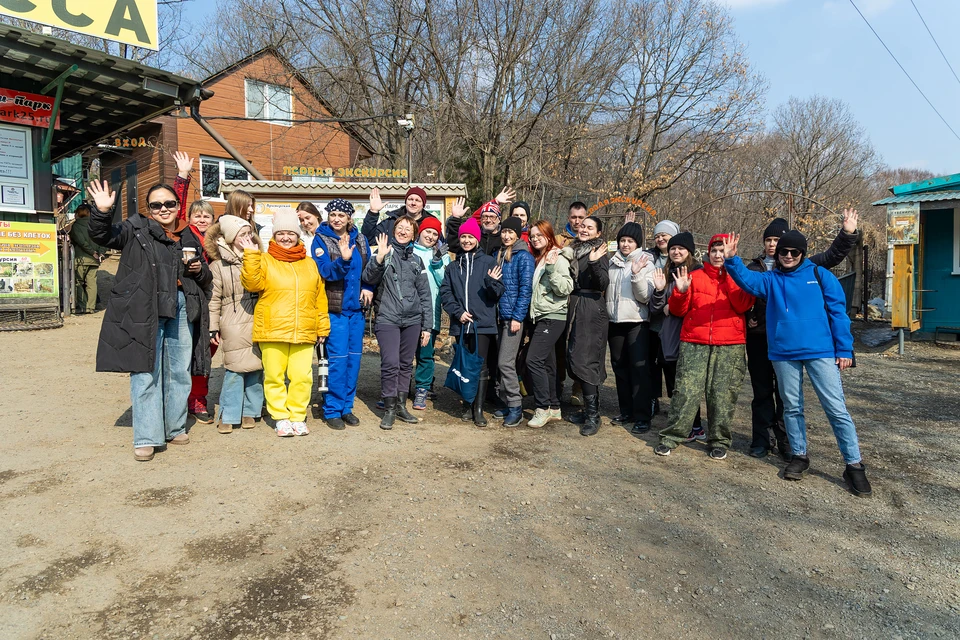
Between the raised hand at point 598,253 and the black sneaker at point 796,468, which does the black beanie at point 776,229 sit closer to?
the raised hand at point 598,253

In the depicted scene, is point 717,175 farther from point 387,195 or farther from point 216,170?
point 387,195

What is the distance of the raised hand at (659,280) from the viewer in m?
5.29

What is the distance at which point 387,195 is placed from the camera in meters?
9.66

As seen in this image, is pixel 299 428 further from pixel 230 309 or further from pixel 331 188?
pixel 331 188

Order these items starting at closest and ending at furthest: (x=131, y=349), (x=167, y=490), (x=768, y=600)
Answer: (x=768, y=600), (x=167, y=490), (x=131, y=349)

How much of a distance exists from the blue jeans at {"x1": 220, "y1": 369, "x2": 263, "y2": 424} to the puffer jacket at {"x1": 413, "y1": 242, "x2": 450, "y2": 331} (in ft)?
5.55

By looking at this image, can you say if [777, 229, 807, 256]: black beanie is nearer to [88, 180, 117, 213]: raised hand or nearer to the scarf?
the scarf

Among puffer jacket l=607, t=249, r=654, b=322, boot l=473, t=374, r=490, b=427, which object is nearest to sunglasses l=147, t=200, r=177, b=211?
boot l=473, t=374, r=490, b=427

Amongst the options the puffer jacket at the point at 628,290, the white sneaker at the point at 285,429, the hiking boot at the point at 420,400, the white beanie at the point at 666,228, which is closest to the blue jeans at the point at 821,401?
the puffer jacket at the point at 628,290

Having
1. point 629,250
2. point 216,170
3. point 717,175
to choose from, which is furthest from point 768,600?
point 717,175

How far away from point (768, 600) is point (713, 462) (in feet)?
6.42

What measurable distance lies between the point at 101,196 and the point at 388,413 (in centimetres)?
278

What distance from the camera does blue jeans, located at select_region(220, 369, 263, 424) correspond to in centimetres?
511

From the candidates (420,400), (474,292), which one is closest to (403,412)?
(420,400)
